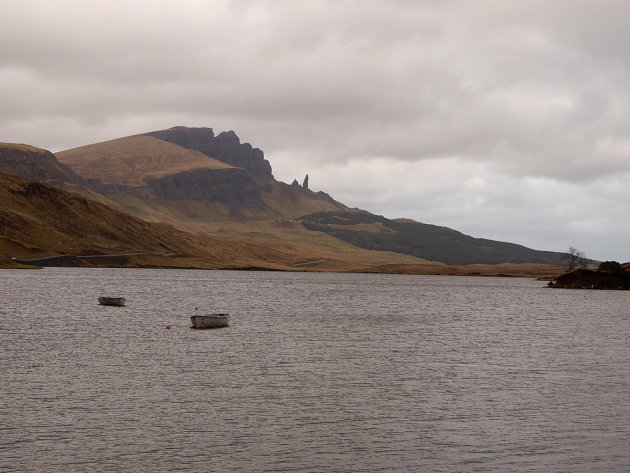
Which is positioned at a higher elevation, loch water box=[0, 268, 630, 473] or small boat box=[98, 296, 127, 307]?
small boat box=[98, 296, 127, 307]

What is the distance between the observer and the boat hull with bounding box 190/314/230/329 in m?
113

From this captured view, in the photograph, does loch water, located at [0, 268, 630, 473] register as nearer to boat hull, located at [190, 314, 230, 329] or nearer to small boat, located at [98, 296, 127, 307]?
boat hull, located at [190, 314, 230, 329]

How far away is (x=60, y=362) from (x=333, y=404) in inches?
1204

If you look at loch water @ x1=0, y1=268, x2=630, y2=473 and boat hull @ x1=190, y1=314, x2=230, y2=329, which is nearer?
loch water @ x1=0, y1=268, x2=630, y2=473

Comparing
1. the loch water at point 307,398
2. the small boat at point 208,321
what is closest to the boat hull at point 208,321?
the small boat at point 208,321

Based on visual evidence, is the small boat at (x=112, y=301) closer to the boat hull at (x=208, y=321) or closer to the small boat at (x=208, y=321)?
the boat hull at (x=208, y=321)

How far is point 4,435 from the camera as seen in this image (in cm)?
4522

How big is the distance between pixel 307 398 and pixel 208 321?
5701 centimetres

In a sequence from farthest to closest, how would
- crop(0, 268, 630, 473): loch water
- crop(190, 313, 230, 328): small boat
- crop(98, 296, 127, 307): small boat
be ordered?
crop(98, 296, 127, 307): small boat
crop(190, 313, 230, 328): small boat
crop(0, 268, 630, 473): loch water

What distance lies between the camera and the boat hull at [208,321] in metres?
113

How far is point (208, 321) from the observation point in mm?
113875

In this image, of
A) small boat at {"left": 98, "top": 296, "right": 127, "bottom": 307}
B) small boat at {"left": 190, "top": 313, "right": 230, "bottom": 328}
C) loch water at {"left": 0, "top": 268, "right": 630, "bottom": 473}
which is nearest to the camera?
loch water at {"left": 0, "top": 268, "right": 630, "bottom": 473}

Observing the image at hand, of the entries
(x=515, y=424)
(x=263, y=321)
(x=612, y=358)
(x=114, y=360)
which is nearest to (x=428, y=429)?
(x=515, y=424)

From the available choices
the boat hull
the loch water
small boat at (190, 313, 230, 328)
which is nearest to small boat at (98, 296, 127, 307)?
the loch water
